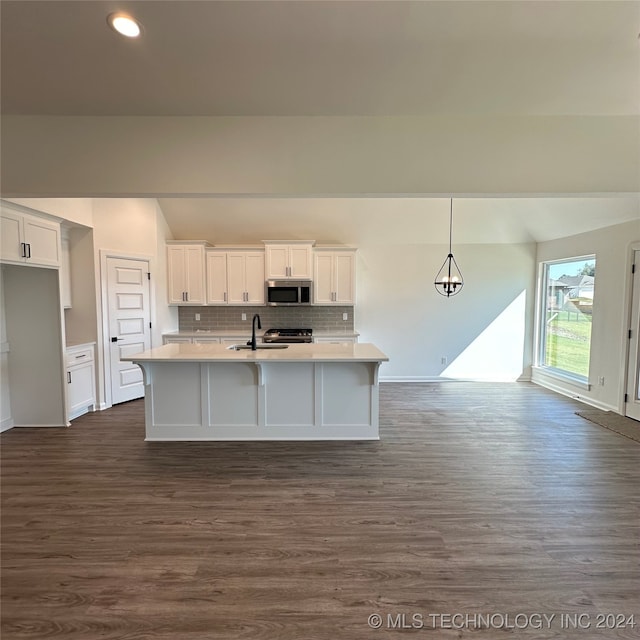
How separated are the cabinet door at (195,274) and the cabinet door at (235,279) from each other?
17.8 inches

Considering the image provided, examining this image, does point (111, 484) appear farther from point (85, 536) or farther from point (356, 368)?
point (356, 368)

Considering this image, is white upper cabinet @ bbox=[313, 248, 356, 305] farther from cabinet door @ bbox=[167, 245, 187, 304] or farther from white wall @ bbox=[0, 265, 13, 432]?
white wall @ bbox=[0, 265, 13, 432]

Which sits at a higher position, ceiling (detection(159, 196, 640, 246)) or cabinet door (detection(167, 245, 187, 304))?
ceiling (detection(159, 196, 640, 246))

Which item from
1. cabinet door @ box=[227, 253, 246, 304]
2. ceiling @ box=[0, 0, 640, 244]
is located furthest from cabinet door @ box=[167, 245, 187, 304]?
ceiling @ box=[0, 0, 640, 244]

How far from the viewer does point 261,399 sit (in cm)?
376

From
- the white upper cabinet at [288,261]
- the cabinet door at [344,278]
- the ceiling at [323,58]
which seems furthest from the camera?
the cabinet door at [344,278]

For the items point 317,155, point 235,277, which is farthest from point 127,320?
point 317,155

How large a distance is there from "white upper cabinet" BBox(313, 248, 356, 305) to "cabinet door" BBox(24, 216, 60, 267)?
354 centimetres

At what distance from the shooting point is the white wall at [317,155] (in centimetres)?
275

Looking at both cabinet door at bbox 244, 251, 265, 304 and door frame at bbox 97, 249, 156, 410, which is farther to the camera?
cabinet door at bbox 244, 251, 265, 304

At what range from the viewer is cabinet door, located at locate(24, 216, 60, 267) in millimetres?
3732

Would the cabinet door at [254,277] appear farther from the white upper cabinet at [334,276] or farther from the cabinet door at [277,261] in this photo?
the white upper cabinet at [334,276]

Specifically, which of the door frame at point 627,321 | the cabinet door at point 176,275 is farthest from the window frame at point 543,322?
the cabinet door at point 176,275

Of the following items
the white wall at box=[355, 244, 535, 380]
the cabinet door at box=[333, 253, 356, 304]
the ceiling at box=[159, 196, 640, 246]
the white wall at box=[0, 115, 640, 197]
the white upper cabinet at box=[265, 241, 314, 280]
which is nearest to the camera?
the white wall at box=[0, 115, 640, 197]
